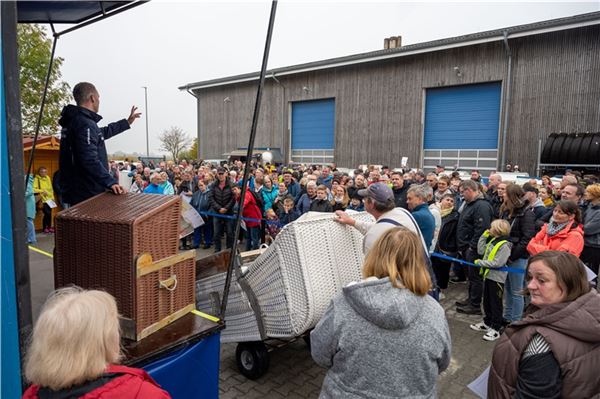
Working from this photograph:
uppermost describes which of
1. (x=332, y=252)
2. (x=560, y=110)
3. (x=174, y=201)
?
(x=560, y=110)

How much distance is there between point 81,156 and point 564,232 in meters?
4.53

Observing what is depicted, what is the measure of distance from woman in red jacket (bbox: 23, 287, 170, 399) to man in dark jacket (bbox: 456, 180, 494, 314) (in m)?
4.59

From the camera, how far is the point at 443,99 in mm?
20891

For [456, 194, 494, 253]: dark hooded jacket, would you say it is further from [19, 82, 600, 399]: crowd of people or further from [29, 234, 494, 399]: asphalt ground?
[19, 82, 600, 399]: crowd of people

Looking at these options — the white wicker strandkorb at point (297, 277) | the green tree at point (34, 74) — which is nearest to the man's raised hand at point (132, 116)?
the white wicker strandkorb at point (297, 277)

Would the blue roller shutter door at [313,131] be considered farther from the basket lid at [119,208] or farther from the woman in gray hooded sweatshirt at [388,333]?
the woman in gray hooded sweatshirt at [388,333]

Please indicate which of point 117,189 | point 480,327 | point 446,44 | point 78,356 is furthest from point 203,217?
point 446,44

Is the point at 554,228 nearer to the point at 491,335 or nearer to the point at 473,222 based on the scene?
the point at 473,222

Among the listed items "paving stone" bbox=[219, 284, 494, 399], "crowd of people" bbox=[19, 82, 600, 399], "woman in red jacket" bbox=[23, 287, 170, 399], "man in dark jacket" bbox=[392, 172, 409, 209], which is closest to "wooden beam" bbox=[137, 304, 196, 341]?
"crowd of people" bbox=[19, 82, 600, 399]

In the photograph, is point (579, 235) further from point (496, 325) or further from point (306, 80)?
point (306, 80)

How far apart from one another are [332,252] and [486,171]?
18.9 m

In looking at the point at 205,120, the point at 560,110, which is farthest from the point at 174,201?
the point at 205,120

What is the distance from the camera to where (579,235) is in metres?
4.10

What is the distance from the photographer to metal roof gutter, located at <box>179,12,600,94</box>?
1664cm
